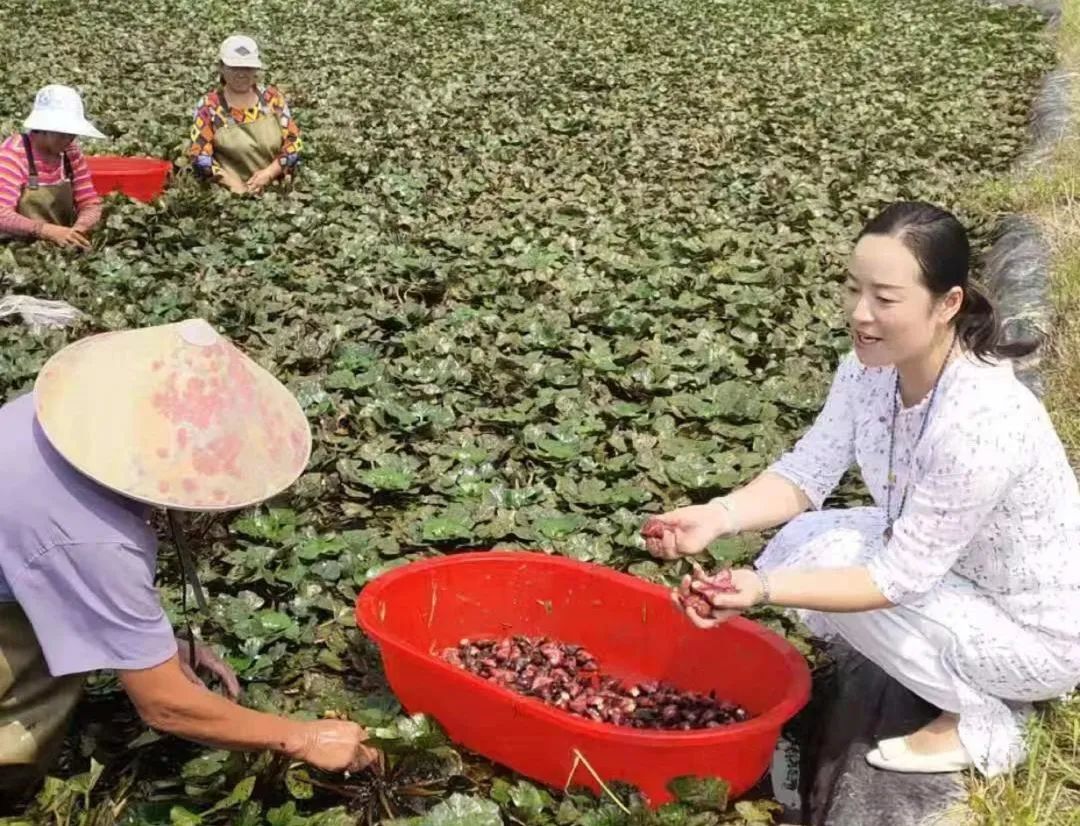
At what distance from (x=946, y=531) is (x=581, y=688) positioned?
0.97 m

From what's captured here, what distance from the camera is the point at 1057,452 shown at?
222 centimetres

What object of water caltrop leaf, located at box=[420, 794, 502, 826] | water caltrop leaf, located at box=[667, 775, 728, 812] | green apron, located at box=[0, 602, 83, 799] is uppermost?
green apron, located at box=[0, 602, 83, 799]

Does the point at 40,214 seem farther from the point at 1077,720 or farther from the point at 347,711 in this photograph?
the point at 1077,720

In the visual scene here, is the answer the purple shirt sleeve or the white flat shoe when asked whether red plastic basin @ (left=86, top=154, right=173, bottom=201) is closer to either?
the purple shirt sleeve

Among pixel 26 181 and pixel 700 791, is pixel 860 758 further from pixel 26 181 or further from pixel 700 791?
pixel 26 181

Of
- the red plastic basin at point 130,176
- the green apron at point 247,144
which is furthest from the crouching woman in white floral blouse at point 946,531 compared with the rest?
the green apron at point 247,144

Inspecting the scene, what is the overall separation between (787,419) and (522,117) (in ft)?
15.4

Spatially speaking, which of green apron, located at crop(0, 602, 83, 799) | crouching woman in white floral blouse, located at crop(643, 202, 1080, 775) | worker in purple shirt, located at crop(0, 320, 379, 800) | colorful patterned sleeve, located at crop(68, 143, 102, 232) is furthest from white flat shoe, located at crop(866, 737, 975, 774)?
colorful patterned sleeve, located at crop(68, 143, 102, 232)

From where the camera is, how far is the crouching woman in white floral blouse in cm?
210

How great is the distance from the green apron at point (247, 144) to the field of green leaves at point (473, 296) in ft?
0.90

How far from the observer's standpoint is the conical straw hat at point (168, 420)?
180 cm

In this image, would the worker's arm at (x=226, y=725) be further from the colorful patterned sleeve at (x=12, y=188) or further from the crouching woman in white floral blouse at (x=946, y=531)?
the colorful patterned sleeve at (x=12, y=188)

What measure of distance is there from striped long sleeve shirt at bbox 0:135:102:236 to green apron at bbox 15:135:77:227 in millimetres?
18

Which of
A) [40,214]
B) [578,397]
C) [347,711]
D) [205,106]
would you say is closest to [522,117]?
[205,106]
